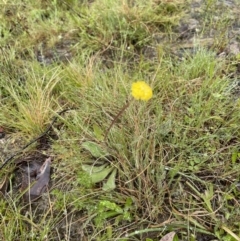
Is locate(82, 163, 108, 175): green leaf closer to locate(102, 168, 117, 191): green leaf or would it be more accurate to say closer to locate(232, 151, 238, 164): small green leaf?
locate(102, 168, 117, 191): green leaf

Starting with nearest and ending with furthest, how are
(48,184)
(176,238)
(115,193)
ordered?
(176,238) → (115,193) → (48,184)

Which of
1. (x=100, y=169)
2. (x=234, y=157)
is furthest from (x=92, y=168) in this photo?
(x=234, y=157)

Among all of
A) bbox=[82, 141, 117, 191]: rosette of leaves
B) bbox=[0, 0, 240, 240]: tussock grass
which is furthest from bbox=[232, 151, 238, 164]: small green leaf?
bbox=[82, 141, 117, 191]: rosette of leaves

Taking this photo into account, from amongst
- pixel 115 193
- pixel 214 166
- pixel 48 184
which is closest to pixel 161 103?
pixel 214 166

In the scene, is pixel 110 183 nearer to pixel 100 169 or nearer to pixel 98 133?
pixel 100 169

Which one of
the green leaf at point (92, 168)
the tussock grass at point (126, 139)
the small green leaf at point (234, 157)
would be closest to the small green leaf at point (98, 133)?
the tussock grass at point (126, 139)

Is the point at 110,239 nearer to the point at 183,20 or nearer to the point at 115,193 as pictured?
the point at 115,193

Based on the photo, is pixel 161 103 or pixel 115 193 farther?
pixel 161 103

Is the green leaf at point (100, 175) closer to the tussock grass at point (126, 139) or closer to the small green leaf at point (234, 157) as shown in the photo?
the tussock grass at point (126, 139)
